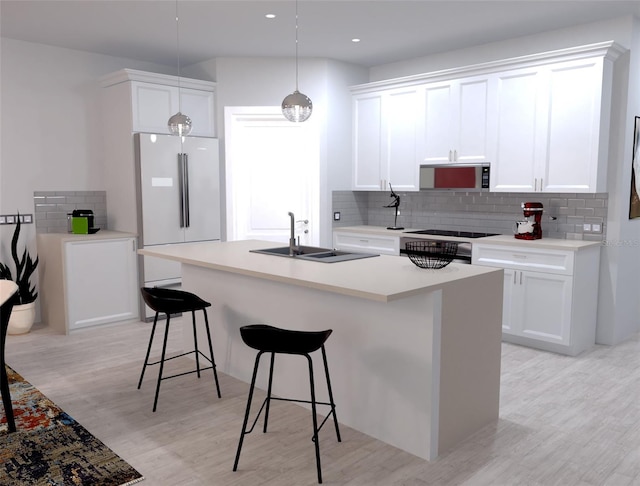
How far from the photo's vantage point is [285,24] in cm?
486

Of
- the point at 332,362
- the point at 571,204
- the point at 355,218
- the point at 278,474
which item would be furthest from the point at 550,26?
the point at 278,474

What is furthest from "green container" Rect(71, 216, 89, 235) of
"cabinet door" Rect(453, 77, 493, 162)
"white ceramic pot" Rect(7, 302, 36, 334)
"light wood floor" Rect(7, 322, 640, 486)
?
"cabinet door" Rect(453, 77, 493, 162)

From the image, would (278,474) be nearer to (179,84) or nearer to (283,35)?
(283,35)

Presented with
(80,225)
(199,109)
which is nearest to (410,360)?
(80,225)

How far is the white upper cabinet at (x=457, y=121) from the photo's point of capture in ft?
17.4

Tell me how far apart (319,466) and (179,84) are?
452cm

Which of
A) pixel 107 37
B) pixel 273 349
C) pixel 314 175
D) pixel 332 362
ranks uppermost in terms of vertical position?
pixel 107 37

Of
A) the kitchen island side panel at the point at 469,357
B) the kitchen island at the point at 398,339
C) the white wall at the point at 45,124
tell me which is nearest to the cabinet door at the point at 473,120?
the kitchen island at the point at 398,339

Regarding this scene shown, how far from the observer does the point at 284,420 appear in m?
3.43

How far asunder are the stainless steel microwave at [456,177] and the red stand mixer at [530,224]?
0.47 meters

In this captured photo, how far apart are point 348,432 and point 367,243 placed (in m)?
3.11

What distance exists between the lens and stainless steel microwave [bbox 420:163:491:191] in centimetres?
536

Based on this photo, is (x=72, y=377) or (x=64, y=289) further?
(x=64, y=289)

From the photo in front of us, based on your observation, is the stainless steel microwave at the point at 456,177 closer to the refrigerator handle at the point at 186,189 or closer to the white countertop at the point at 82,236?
the refrigerator handle at the point at 186,189
